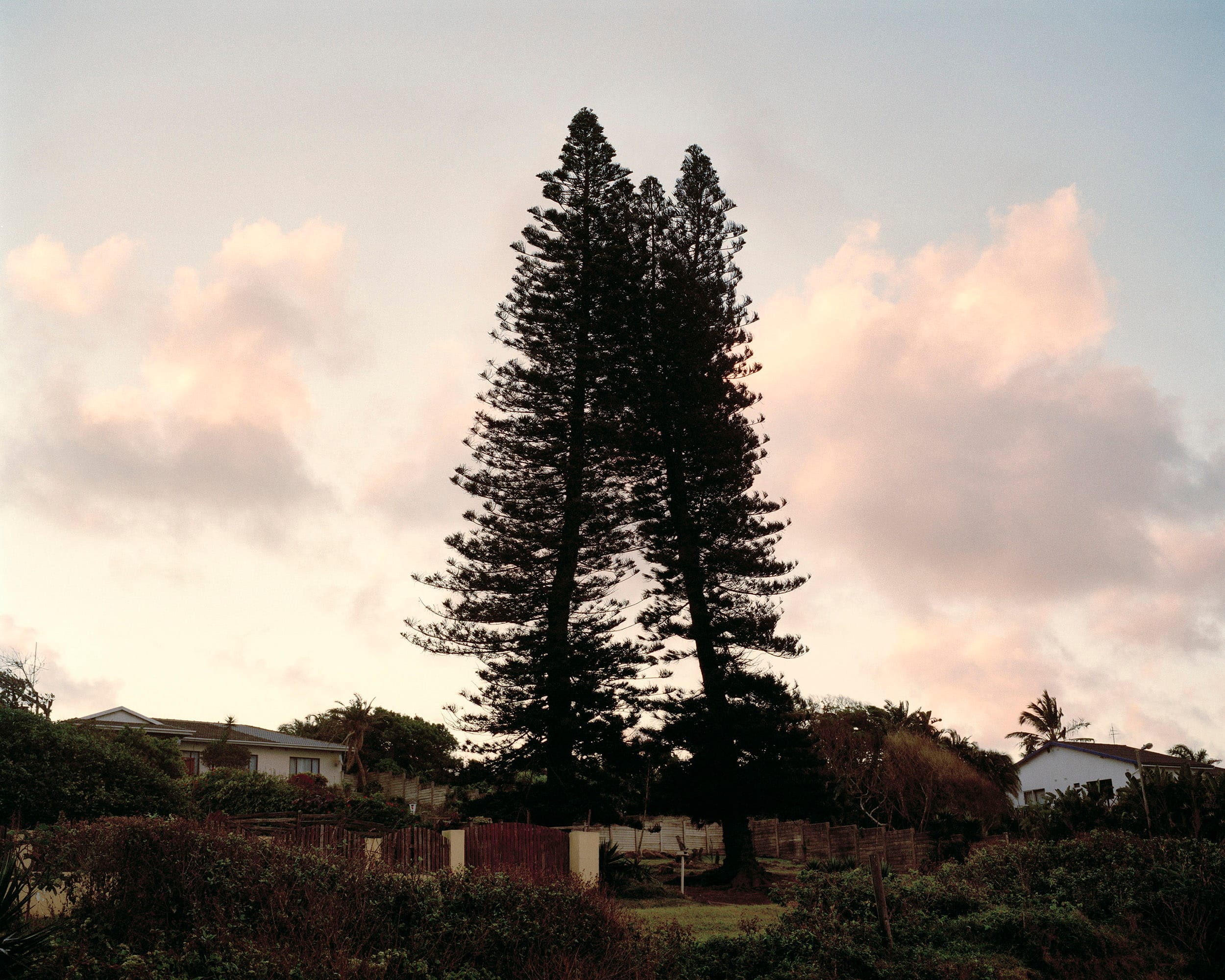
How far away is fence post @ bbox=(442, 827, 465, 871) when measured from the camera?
16422 millimetres

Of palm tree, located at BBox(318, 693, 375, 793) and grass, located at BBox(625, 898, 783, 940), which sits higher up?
palm tree, located at BBox(318, 693, 375, 793)

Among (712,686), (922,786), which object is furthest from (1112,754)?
(712,686)

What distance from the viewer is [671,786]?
82.4ft

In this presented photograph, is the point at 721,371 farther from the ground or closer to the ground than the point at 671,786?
farther from the ground

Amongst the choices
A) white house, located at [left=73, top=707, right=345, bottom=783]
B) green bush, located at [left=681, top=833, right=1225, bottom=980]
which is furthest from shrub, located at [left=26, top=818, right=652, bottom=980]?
white house, located at [left=73, top=707, right=345, bottom=783]

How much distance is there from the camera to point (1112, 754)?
1542 inches

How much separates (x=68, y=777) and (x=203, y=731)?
2796 centimetres

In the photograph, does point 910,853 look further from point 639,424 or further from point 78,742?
point 78,742

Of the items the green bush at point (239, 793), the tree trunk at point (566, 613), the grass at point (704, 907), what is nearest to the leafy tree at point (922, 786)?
the grass at point (704, 907)

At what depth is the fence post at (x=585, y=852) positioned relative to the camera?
60.8 ft

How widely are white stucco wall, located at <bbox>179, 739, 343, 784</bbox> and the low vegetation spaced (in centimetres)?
3071

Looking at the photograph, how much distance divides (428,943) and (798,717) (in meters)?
19.7

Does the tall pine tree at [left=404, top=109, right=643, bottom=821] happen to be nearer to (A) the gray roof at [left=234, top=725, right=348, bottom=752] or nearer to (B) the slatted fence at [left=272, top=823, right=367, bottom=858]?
(B) the slatted fence at [left=272, top=823, right=367, bottom=858]

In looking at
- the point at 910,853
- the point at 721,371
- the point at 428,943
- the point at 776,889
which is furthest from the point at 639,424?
the point at 428,943
